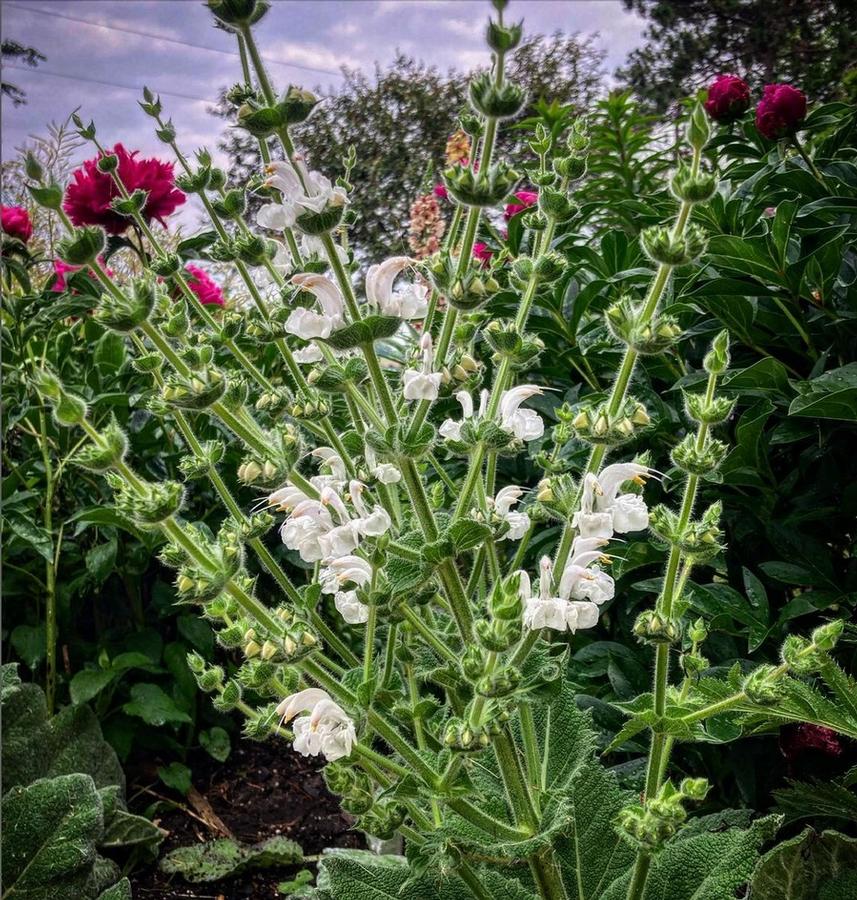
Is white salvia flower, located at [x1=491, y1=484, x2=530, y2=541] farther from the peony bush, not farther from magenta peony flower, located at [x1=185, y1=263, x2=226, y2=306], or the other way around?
magenta peony flower, located at [x1=185, y1=263, x2=226, y2=306]

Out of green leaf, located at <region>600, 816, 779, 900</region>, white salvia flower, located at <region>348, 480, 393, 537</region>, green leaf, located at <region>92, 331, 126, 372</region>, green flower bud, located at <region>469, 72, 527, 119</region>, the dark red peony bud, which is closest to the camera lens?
green flower bud, located at <region>469, 72, 527, 119</region>

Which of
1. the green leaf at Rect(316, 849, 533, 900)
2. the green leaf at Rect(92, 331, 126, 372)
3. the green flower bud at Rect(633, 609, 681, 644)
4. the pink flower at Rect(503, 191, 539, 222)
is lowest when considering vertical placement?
the green leaf at Rect(316, 849, 533, 900)

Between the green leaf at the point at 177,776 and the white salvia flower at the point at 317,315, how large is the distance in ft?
3.55

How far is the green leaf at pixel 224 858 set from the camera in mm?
1283

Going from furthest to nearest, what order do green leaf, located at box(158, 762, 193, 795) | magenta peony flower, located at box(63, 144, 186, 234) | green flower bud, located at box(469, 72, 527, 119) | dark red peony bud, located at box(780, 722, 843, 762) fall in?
green leaf, located at box(158, 762, 193, 795) < magenta peony flower, located at box(63, 144, 186, 234) < dark red peony bud, located at box(780, 722, 843, 762) < green flower bud, located at box(469, 72, 527, 119)

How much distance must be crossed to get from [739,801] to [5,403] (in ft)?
4.24

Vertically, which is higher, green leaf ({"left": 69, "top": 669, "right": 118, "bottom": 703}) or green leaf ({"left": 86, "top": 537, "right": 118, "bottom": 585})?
green leaf ({"left": 86, "top": 537, "right": 118, "bottom": 585})

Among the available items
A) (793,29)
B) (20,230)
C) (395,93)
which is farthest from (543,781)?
(395,93)

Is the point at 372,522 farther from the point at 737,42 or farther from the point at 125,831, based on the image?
the point at 737,42

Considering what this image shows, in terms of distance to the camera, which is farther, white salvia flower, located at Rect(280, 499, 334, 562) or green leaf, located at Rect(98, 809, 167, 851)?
green leaf, located at Rect(98, 809, 167, 851)

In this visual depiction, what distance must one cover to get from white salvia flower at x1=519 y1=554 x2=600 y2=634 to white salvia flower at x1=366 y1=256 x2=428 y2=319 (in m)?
0.23

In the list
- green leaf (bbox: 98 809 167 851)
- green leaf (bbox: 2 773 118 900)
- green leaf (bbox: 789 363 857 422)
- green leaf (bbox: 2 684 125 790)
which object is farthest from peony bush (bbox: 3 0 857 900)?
green leaf (bbox: 2 684 125 790)

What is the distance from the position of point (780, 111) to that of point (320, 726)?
931mm

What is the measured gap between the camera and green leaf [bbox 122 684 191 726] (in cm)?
136
